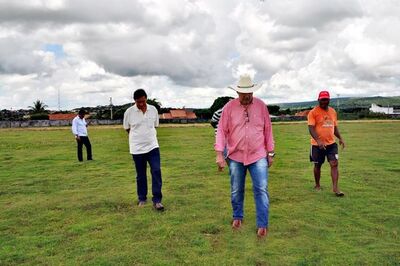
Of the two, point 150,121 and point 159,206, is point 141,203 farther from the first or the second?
point 150,121

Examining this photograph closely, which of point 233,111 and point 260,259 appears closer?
point 260,259

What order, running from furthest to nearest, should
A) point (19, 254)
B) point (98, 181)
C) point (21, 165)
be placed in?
1. point (21, 165)
2. point (98, 181)
3. point (19, 254)

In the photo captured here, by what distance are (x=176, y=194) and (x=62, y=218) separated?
2.44m

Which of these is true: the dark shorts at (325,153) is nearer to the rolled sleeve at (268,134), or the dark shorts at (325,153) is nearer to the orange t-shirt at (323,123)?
the orange t-shirt at (323,123)

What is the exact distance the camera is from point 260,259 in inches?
192

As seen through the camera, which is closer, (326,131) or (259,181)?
(259,181)

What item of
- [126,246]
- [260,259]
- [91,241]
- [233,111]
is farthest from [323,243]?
[91,241]

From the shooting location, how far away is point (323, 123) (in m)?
8.17

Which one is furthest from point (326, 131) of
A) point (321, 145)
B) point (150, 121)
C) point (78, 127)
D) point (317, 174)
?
point (78, 127)

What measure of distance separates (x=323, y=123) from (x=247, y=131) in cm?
297

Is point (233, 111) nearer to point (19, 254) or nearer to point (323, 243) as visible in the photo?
point (323, 243)

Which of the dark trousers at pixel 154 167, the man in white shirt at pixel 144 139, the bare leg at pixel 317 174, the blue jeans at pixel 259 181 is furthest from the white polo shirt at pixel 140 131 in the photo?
Result: the bare leg at pixel 317 174

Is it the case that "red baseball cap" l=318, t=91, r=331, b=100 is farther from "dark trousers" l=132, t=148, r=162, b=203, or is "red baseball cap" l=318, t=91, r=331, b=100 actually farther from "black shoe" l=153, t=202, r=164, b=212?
"black shoe" l=153, t=202, r=164, b=212

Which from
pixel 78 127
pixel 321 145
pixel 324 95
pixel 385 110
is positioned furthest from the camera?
pixel 385 110
